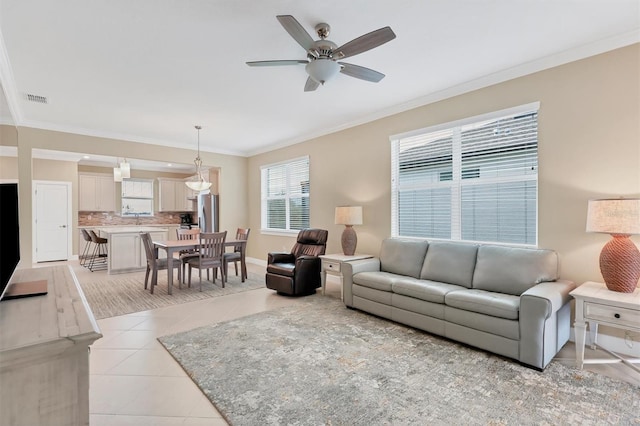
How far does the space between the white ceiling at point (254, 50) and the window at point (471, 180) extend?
502 mm

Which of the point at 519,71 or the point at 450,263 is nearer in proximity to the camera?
the point at 519,71

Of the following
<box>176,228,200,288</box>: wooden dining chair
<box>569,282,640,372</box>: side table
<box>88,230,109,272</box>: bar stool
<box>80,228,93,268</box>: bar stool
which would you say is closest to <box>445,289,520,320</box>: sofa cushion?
<box>569,282,640,372</box>: side table

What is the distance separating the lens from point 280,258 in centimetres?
511

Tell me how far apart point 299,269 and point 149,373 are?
7.80ft

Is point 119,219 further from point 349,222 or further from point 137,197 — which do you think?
point 349,222

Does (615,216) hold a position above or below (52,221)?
above

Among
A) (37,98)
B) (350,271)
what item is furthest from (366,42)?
(37,98)

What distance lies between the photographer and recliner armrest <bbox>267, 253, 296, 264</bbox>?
16.6ft

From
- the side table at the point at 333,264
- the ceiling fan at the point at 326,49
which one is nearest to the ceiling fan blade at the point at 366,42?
the ceiling fan at the point at 326,49

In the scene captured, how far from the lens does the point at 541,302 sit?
2.41m

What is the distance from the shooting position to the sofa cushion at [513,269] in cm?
293

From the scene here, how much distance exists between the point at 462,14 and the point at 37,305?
322cm

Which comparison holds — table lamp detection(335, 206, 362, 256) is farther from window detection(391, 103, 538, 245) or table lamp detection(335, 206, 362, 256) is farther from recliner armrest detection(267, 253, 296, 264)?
recliner armrest detection(267, 253, 296, 264)

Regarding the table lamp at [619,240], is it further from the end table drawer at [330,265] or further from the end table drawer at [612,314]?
the end table drawer at [330,265]
